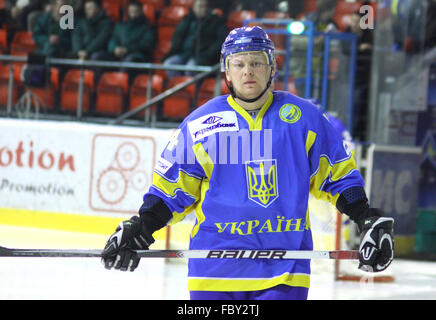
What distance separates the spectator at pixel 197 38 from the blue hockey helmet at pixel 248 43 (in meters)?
4.71

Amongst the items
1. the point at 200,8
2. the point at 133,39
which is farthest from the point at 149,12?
the point at 200,8

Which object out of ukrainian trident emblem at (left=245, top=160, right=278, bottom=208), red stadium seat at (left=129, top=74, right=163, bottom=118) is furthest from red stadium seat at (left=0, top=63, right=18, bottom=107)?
ukrainian trident emblem at (left=245, top=160, right=278, bottom=208)

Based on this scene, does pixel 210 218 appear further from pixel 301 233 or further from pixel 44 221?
pixel 44 221

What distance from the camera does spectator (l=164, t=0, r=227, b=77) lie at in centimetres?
760

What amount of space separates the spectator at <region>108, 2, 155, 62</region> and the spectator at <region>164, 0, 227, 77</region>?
0.73 ft

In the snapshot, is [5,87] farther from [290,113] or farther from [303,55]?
[290,113]

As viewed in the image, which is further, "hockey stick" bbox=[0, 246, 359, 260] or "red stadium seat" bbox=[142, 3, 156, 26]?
"red stadium seat" bbox=[142, 3, 156, 26]

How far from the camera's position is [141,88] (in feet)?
25.8

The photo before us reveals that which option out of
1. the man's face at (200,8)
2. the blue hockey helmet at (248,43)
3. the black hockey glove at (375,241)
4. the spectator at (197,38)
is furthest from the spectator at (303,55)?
the black hockey glove at (375,241)

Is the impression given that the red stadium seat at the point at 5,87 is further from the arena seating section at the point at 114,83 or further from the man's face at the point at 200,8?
the man's face at the point at 200,8

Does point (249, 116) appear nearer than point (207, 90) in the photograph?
Yes

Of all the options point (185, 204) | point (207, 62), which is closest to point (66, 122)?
point (207, 62)

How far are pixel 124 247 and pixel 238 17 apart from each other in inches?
207

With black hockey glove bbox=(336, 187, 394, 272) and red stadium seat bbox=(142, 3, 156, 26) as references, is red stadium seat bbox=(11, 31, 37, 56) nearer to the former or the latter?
red stadium seat bbox=(142, 3, 156, 26)
